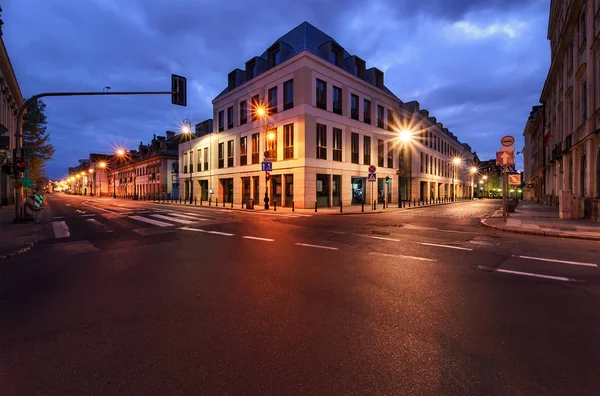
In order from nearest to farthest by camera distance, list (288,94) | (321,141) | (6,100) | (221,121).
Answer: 1. (321,141)
2. (288,94)
3. (6,100)
4. (221,121)

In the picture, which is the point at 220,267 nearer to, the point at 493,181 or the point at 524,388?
the point at 524,388

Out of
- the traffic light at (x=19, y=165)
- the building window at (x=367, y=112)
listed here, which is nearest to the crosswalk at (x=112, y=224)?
the traffic light at (x=19, y=165)

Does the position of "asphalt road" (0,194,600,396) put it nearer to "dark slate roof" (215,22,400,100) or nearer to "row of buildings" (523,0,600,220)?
"row of buildings" (523,0,600,220)

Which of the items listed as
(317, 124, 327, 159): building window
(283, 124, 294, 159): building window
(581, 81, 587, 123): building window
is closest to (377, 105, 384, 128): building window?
(317, 124, 327, 159): building window

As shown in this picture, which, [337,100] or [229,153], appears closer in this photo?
[337,100]

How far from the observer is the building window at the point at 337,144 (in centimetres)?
2848

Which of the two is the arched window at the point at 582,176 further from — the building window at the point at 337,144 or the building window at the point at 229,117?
the building window at the point at 229,117

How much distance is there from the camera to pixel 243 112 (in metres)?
33.1

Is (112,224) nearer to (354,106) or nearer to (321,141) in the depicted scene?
(321,141)

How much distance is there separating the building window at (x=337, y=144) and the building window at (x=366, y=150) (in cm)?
428

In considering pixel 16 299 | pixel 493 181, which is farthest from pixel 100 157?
pixel 493 181

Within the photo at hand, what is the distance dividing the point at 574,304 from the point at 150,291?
6.37 metres

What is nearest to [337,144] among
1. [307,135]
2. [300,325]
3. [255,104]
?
[307,135]

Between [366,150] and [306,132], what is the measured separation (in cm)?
970
